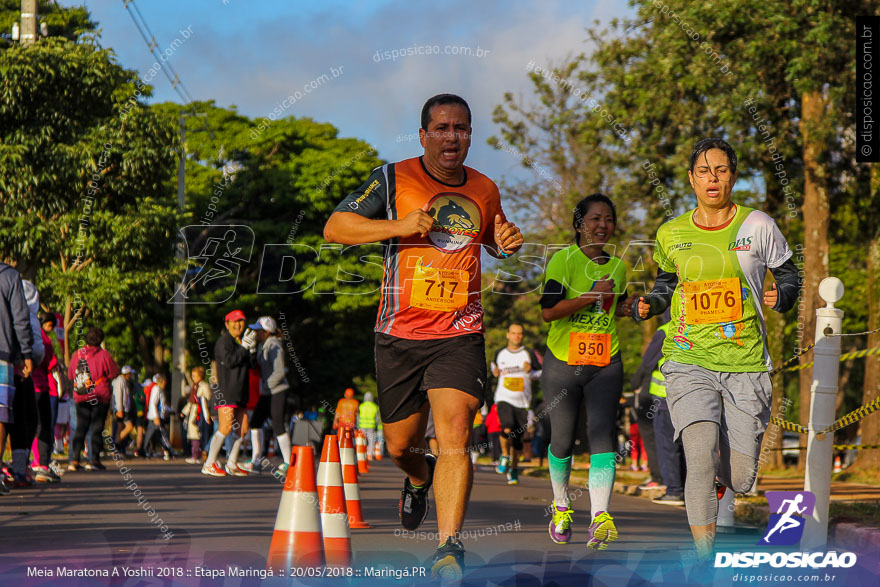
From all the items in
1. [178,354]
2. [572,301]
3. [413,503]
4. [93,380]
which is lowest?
[413,503]

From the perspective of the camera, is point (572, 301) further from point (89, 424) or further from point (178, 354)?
point (178, 354)

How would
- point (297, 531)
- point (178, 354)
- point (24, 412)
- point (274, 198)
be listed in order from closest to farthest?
point (297, 531)
point (24, 412)
point (178, 354)
point (274, 198)

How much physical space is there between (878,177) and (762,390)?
1258cm

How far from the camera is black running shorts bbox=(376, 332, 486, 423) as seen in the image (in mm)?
6035

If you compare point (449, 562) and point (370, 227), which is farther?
point (370, 227)


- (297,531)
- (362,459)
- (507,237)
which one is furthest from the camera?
(362,459)

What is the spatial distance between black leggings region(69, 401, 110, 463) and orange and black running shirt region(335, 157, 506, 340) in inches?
368

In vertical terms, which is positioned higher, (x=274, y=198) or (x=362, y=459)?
(x=274, y=198)

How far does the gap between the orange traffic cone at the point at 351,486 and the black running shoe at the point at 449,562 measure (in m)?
2.44

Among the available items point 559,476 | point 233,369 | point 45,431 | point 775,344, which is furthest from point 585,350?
point 775,344

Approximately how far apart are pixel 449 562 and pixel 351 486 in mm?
3782

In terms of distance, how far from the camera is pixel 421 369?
20.4 ft

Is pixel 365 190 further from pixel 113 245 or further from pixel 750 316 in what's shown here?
pixel 113 245

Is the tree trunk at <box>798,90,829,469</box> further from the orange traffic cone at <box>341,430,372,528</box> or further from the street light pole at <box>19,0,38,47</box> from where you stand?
the street light pole at <box>19,0,38,47</box>
